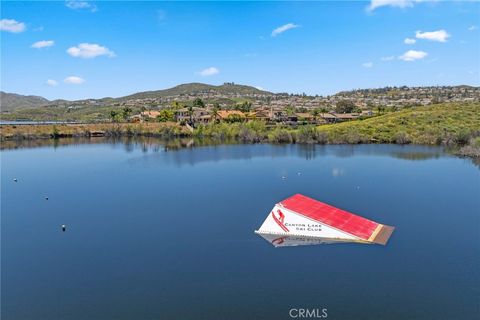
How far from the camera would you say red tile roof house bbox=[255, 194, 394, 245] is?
126 feet

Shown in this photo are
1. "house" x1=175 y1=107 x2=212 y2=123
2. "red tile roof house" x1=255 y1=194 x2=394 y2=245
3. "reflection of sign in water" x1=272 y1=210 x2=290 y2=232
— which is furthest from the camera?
"house" x1=175 y1=107 x2=212 y2=123

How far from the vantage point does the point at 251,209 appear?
4972cm

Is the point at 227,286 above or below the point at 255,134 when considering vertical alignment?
below

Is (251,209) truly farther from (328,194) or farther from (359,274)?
(359,274)

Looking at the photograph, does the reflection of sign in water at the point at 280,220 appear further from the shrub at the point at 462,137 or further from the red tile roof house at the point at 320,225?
the shrub at the point at 462,137

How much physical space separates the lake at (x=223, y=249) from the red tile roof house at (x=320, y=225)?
1730 millimetres

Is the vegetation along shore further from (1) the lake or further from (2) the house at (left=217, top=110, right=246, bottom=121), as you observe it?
(1) the lake

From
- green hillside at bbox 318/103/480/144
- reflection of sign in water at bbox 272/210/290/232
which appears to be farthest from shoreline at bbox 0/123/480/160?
reflection of sign in water at bbox 272/210/290/232

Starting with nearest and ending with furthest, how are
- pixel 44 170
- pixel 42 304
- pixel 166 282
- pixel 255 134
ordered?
pixel 42 304 < pixel 166 282 < pixel 44 170 < pixel 255 134

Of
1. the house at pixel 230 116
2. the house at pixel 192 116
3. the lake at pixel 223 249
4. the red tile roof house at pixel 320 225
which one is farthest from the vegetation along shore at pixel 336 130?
the red tile roof house at pixel 320 225

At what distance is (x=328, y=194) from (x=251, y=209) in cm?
1388

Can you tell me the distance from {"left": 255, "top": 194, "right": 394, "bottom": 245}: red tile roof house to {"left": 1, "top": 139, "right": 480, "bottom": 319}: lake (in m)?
1.73

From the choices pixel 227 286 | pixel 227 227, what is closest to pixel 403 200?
pixel 227 227
